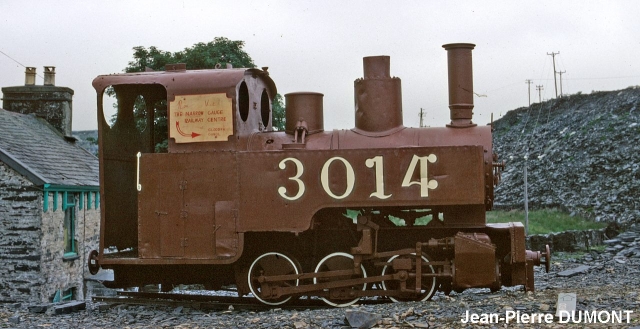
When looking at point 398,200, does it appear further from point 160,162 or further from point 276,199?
point 160,162

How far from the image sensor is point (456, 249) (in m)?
7.17

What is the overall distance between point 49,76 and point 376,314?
1464cm

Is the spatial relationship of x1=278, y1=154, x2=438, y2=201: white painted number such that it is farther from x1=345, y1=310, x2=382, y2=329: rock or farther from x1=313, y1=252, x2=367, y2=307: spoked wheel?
x1=345, y1=310, x2=382, y2=329: rock

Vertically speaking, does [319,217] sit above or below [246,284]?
above

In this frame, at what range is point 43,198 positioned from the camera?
46.1ft

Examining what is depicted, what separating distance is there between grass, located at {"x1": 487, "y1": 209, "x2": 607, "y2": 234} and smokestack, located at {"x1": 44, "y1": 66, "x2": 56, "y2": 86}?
13492 mm

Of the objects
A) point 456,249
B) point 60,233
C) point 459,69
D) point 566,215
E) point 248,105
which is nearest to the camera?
point 456,249

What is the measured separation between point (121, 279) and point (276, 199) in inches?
90.7

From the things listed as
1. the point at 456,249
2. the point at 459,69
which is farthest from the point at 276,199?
the point at 459,69

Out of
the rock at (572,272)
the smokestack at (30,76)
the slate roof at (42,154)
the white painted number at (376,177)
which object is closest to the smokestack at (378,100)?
the white painted number at (376,177)

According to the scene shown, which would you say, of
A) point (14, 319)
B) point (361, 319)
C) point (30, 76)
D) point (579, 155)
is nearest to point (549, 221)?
point (579, 155)

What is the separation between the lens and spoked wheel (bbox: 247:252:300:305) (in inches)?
307

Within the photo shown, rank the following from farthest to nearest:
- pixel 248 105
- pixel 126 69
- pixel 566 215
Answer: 1. pixel 126 69
2. pixel 566 215
3. pixel 248 105

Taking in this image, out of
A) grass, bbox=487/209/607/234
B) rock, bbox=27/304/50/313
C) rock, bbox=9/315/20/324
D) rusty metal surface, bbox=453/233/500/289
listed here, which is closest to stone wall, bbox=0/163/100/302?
rock, bbox=27/304/50/313
